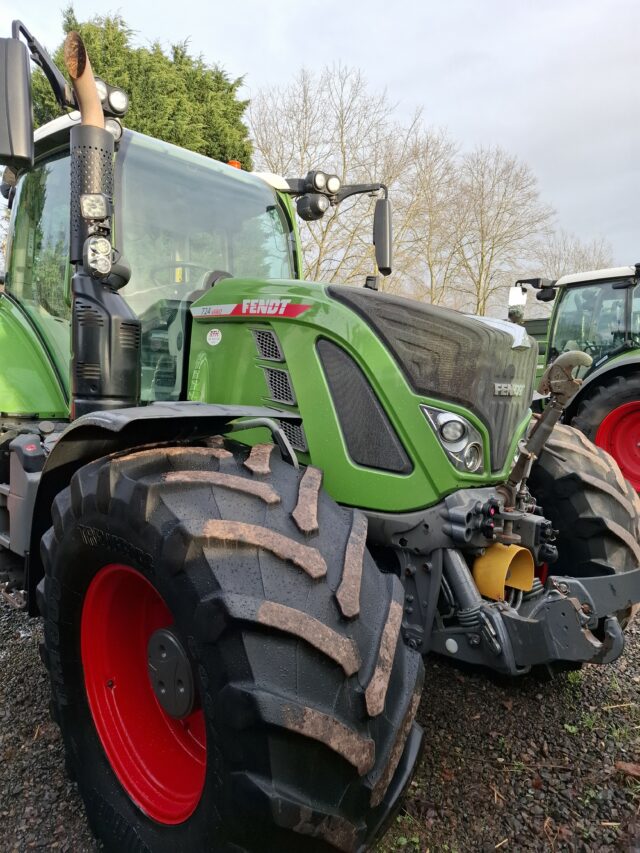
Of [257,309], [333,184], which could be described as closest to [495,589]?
[257,309]

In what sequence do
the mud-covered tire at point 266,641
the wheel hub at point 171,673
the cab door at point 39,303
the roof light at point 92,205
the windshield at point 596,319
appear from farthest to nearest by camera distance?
the windshield at point 596,319
the cab door at point 39,303
the roof light at point 92,205
the wheel hub at point 171,673
the mud-covered tire at point 266,641

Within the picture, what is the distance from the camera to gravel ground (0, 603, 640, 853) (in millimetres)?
1871

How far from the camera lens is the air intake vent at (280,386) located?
7.27 feet

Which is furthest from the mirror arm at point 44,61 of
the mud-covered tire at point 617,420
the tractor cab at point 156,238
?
the mud-covered tire at point 617,420

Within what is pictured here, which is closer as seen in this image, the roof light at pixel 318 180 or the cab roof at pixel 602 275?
the roof light at pixel 318 180

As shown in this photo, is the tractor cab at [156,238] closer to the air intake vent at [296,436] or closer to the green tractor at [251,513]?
the green tractor at [251,513]

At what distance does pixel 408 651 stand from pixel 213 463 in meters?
0.72

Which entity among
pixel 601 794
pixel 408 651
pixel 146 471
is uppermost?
pixel 146 471

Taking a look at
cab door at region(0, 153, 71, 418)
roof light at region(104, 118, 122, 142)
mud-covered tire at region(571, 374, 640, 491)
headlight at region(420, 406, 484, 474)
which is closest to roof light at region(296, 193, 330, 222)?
roof light at region(104, 118, 122, 142)

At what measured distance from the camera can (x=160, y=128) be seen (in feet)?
41.7

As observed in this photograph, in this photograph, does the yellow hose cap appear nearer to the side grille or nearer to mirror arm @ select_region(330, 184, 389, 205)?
the side grille

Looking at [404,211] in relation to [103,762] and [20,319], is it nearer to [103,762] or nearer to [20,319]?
[20,319]

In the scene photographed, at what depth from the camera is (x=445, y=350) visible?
2.04 meters

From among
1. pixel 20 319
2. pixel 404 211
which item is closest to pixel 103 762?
pixel 20 319
